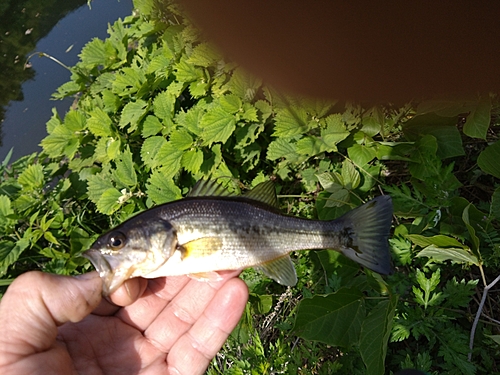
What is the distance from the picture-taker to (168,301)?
2.38m

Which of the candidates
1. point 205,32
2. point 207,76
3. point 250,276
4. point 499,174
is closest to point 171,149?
point 207,76

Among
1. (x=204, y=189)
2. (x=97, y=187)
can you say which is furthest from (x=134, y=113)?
(x=204, y=189)

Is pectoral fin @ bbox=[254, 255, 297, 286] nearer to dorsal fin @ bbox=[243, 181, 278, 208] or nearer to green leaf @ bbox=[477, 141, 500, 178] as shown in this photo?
dorsal fin @ bbox=[243, 181, 278, 208]

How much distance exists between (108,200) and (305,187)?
5.51ft

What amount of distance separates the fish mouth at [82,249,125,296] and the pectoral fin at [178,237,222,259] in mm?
347

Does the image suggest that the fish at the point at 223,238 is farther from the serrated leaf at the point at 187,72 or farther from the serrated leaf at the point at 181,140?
the serrated leaf at the point at 187,72

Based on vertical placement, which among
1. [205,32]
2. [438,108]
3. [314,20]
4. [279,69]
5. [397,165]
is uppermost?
[205,32]

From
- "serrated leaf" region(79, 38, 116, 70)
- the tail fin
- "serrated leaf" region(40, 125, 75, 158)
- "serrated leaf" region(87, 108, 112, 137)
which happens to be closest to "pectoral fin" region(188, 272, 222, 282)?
the tail fin

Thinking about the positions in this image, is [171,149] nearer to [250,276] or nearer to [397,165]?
[250,276]

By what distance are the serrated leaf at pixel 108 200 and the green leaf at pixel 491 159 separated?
8.84 feet

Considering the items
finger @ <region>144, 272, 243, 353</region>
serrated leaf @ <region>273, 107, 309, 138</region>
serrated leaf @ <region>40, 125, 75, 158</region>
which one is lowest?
finger @ <region>144, 272, 243, 353</region>

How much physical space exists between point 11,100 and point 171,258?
22.0ft

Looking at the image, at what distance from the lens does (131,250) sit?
200 centimetres

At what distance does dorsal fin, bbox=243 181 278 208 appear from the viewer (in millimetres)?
2277
